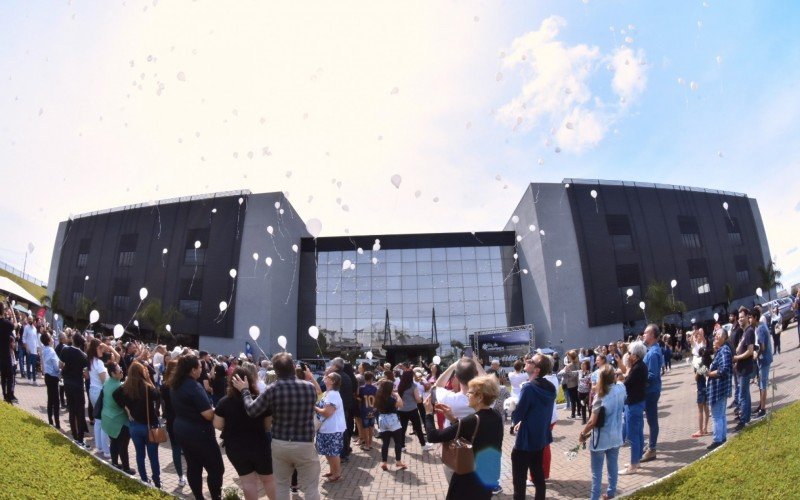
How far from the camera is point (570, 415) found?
13.0 meters

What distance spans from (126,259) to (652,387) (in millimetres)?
41837

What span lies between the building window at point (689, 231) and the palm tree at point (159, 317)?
129 ft

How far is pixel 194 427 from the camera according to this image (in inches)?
186

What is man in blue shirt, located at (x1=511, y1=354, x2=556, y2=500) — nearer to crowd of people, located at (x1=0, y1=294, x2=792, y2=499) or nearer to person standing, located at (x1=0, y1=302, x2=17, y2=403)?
crowd of people, located at (x1=0, y1=294, x2=792, y2=499)

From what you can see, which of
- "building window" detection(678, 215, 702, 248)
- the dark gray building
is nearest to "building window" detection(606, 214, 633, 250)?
the dark gray building

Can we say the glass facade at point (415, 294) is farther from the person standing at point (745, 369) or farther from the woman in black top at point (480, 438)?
the woman in black top at point (480, 438)

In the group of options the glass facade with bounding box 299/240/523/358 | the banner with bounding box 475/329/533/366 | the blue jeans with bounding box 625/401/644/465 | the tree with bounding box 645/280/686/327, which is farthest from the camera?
the glass facade with bounding box 299/240/523/358

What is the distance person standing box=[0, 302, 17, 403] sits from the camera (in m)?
8.38

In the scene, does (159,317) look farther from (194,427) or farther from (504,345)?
(194,427)

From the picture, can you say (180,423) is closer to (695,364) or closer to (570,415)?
(695,364)

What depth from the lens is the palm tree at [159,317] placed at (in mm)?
35250

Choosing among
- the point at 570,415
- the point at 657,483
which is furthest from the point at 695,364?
the point at 570,415

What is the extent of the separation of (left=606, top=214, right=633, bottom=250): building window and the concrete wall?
2463cm

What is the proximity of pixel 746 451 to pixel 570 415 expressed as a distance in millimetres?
7665
